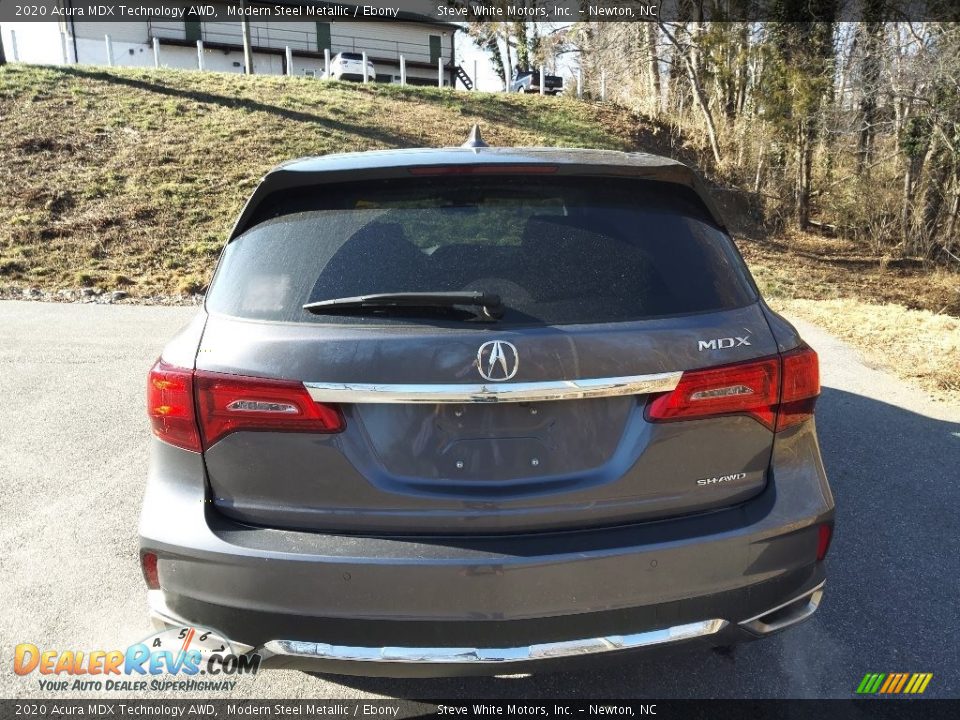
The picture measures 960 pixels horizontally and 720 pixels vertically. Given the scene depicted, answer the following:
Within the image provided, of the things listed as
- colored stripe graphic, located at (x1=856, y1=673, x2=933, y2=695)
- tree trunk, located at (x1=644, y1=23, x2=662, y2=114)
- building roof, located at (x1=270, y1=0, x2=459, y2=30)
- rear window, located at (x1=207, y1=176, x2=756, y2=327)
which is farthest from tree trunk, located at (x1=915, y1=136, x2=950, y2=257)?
building roof, located at (x1=270, y1=0, x2=459, y2=30)

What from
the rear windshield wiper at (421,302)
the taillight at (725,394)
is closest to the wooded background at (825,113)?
the taillight at (725,394)

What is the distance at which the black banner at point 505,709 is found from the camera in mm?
2518

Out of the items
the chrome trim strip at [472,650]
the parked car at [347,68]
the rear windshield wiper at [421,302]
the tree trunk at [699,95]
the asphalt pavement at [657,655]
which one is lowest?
the asphalt pavement at [657,655]

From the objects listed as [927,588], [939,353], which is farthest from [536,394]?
[939,353]

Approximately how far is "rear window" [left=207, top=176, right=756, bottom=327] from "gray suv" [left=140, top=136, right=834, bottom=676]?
0.4 inches

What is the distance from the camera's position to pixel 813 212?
18.8 metres

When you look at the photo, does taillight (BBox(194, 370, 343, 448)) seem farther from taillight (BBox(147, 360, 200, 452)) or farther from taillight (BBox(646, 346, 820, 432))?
taillight (BBox(646, 346, 820, 432))

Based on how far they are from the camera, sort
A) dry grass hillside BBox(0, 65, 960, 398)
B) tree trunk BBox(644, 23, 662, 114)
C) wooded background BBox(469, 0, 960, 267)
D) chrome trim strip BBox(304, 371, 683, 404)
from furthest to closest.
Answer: tree trunk BBox(644, 23, 662, 114), wooded background BBox(469, 0, 960, 267), dry grass hillside BBox(0, 65, 960, 398), chrome trim strip BBox(304, 371, 683, 404)

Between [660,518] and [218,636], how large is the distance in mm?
1310

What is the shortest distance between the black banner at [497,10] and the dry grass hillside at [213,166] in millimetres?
3489

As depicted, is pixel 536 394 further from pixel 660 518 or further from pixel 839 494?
pixel 839 494

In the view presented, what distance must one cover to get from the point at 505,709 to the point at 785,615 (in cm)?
98

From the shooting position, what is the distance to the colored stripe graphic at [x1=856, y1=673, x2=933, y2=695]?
2.64 m

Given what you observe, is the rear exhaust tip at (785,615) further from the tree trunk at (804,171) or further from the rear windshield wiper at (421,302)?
the tree trunk at (804,171)
